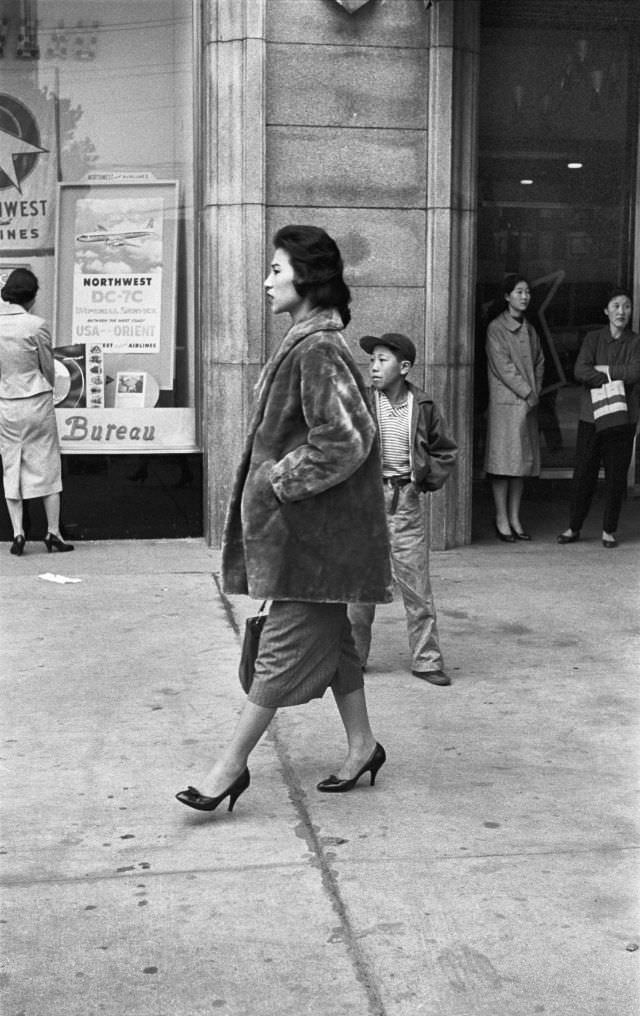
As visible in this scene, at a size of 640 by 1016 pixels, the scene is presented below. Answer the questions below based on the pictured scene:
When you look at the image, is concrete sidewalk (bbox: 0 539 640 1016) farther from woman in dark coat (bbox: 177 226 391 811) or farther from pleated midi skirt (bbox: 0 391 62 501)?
pleated midi skirt (bbox: 0 391 62 501)

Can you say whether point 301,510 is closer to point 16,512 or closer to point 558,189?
point 16,512

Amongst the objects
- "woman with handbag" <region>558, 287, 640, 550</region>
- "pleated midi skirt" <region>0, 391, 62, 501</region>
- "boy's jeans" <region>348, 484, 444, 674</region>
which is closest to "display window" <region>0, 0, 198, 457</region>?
"pleated midi skirt" <region>0, 391, 62, 501</region>

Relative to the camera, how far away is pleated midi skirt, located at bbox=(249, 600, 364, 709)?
4562 millimetres

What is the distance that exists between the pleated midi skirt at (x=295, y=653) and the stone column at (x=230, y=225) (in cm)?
475

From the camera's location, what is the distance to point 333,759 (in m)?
5.27

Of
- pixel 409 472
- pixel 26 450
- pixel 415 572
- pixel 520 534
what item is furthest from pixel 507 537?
pixel 409 472

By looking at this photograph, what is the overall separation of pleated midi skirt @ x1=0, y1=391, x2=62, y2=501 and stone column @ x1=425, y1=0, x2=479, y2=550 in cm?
245

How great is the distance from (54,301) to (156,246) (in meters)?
0.78

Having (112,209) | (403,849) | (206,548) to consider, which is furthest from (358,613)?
(112,209)

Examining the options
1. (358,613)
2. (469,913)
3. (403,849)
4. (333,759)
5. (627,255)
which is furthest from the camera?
(627,255)

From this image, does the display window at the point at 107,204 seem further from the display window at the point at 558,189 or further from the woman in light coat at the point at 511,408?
the display window at the point at 558,189

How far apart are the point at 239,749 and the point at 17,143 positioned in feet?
20.8

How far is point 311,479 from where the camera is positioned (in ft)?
14.5

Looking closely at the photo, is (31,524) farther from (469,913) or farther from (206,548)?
(469,913)
